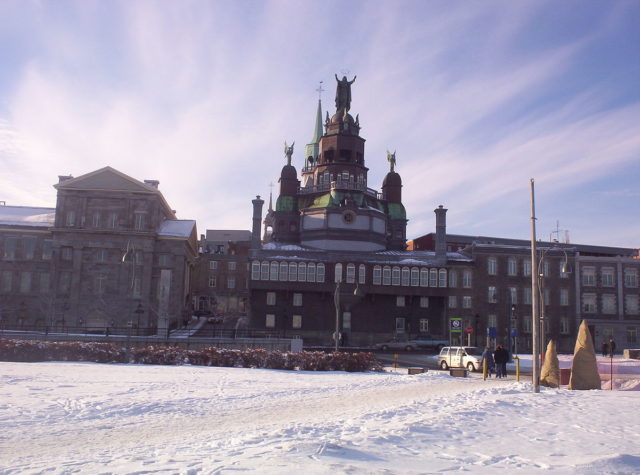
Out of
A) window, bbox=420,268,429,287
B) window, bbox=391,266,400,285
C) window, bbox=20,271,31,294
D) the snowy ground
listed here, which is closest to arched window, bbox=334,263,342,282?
window, bbox=391,266,400,285

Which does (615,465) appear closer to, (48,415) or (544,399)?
(544,399)

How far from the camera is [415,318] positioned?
62.8 metres

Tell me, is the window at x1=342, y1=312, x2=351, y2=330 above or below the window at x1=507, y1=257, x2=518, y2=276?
below

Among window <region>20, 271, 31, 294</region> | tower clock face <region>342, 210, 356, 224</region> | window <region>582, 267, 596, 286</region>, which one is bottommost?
window <region>20, 271, 31, 294</region>

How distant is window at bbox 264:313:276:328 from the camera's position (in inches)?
2383

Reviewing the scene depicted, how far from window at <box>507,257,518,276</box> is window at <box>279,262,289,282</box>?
2358 centimetres

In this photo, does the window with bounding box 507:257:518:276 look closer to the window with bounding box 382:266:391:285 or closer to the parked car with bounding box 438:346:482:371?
the window with bounding box 382:266:391:285

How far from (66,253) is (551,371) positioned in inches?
1875

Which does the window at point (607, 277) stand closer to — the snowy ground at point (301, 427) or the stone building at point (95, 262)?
the stone building at point (95, 262)

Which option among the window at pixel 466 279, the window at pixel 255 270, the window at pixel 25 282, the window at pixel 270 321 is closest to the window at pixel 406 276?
the window at pixel 466 279

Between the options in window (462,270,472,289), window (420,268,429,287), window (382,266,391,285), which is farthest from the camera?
window (462,270,472,289)

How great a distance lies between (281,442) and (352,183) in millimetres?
61355

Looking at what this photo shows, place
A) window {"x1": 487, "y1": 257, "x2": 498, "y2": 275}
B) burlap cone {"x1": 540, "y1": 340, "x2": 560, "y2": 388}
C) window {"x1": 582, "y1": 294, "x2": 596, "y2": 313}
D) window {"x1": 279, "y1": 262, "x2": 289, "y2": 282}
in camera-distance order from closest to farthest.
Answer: burlap cone {"x1": 540, "y1": 340, "x2": 560, "y2": 388}, window {"x1": 279, "y1": 262, "x2": 289, "y2": 282}, window {"x1": 487, "y1": 257, "x2": 498, "y2": 275}, window {"x1": 582, "y1": 294, "x2": 596, "y2": 313}

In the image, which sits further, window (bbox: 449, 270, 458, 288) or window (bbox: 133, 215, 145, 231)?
window (bbox: 449, 270, 458, 288)
